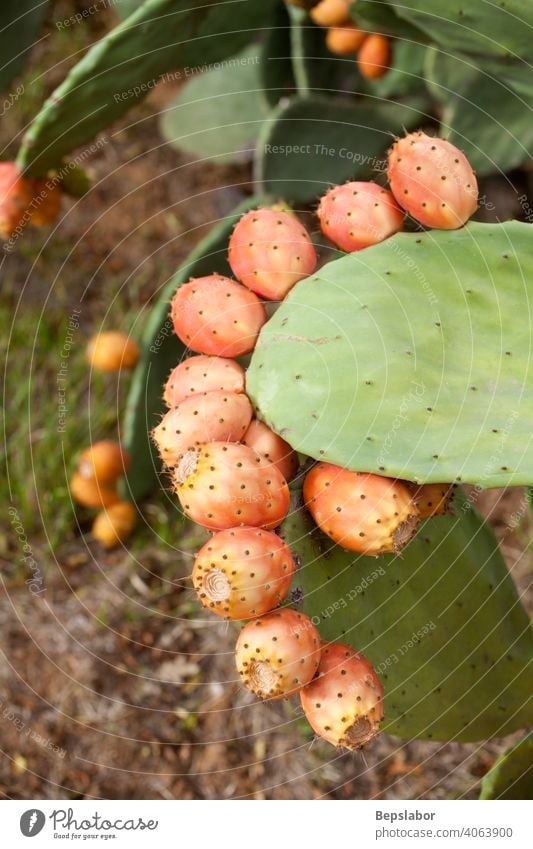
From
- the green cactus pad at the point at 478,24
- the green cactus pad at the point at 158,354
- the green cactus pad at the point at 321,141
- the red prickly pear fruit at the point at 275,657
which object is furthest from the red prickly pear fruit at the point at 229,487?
the green cactus pad at the point at 321,141

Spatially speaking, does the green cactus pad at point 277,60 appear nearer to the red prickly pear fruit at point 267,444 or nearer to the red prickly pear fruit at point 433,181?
the red prickly pear fruit at point 433,181

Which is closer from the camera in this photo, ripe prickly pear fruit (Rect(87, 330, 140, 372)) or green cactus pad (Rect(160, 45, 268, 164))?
ripe prickly pear fruit (Rect(87, 330, 140, 372))

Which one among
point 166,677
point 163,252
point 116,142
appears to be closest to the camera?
point 166,677

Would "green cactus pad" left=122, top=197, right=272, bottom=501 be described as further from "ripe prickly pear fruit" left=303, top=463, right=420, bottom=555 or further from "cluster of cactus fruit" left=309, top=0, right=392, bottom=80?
"ripe prickly pear fruit" left=303, top=463, right=420, bottom=555

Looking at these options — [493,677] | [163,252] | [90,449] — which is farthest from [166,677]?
[163,252]

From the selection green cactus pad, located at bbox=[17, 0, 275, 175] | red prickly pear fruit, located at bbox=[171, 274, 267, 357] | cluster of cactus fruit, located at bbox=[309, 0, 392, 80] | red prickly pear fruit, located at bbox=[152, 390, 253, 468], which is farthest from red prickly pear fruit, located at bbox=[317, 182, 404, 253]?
cluster of cactus fruit, located at bbox=[309, 0, 392, 80]
